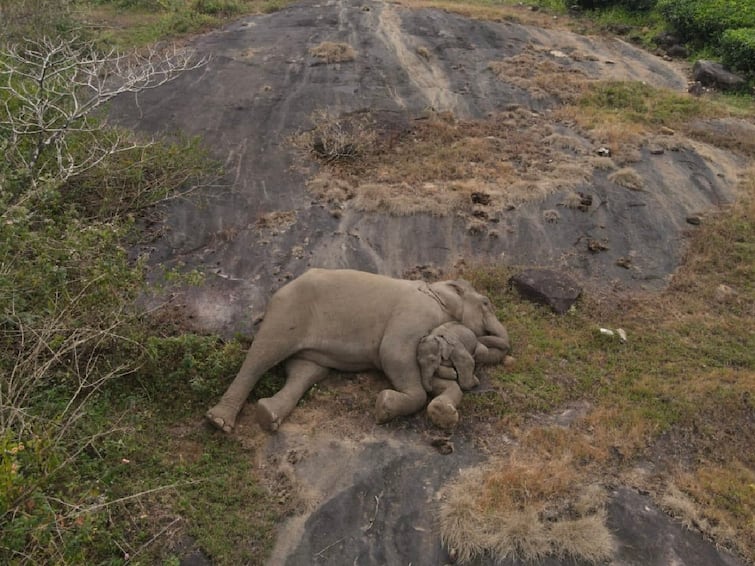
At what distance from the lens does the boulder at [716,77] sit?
1599 cm

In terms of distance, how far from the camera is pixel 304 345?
650 cm

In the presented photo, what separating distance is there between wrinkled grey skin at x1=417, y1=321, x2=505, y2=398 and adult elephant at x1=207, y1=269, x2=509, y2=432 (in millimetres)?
88

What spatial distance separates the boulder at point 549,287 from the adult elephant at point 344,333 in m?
1.66

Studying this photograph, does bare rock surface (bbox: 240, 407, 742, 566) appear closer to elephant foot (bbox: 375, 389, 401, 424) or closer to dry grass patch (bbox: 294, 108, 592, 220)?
elephant foot (bbox: 375, 389, 401, 424)

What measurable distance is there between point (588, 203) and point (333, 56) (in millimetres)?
8717

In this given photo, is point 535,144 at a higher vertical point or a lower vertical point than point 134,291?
lower

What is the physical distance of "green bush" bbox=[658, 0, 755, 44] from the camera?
59.8 feet

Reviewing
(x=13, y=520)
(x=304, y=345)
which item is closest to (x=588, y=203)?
(x=304, y=345)

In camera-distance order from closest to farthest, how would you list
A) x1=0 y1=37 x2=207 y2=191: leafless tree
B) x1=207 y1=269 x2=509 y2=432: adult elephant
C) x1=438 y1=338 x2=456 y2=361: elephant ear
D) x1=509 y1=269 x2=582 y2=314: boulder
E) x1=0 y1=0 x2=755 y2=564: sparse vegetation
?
x1=0 y1=0 x2=755 y2=564: sparse vegetation < x1=207 y1=269 x2=509 y2=432: adult elephant < x1=438 y1=338 x2=456 y2=361: elephant ear < x1=0 y1=37 x2=207 y2=191: leafless tree < x1=509 y1=269 x2=582 y2=314: boulder

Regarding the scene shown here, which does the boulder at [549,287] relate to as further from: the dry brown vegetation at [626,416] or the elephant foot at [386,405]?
the elephant foot at [386,405]

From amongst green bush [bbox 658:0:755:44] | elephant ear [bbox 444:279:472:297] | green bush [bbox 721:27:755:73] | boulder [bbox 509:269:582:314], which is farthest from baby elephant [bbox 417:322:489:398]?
green bush [bbox 658:0:755:44]

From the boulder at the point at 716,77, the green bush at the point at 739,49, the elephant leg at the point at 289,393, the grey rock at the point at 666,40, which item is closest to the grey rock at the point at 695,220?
the elephant leg at the point at 289,393

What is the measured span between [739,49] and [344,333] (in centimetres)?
1627

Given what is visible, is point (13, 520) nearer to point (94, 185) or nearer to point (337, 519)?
point (337, 519)
